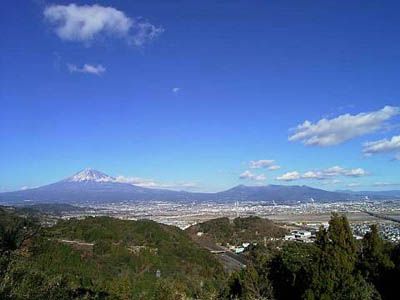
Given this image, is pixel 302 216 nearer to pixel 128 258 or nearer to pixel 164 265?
pixel 164 265

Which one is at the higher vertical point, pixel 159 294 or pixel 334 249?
pixel 334 249

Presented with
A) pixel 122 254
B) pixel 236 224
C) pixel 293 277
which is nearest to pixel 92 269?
pixel 122 254

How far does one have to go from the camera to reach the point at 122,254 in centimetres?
5409

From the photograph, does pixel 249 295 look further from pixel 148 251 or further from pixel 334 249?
pixel 148 251

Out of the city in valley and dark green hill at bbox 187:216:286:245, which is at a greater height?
the city in valley

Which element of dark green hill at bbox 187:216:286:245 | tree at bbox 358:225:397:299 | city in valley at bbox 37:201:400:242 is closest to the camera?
tree at bbox 358:225:397:299

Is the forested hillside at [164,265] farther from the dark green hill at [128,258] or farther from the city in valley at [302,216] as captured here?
the city in valley at [302,216]

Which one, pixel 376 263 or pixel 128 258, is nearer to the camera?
pixel 376 263

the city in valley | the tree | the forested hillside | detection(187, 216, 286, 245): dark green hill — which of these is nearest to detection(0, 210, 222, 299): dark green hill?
the forested hillside

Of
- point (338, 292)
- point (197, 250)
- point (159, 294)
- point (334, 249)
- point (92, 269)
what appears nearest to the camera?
point (338, 292)

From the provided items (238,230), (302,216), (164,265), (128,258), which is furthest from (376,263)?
(302,216)

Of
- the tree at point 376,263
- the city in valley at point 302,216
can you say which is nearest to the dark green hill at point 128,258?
the tree at point 376,263

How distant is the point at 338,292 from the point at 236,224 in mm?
69599

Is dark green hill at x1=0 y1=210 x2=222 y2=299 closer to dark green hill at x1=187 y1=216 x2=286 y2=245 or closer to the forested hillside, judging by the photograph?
the forested hillside
